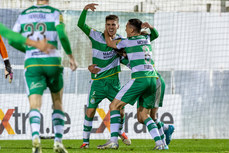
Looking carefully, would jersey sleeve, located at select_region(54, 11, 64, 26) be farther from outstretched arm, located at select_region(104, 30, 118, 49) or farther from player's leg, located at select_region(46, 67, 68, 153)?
outstretched arm, located at select_region(104, 30, 118, 49)

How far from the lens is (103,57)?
930cm

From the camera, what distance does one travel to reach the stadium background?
13.7 meters

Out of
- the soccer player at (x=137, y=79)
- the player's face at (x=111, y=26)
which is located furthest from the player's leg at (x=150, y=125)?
the player's face at (x=111, y=26)

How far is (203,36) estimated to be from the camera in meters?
17.2

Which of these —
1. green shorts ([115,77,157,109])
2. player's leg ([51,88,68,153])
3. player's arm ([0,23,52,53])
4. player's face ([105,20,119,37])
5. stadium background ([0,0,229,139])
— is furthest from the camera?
stadium background ([0,0,229,139])

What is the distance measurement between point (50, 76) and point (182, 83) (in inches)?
390

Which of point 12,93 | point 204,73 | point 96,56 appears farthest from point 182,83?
point 96,56

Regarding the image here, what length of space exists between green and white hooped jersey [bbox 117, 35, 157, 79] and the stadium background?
17.8ft

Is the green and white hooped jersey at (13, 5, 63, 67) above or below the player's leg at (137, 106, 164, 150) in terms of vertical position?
above

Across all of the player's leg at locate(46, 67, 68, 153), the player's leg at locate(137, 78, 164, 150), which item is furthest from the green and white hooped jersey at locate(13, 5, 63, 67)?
the player's leg at locate(137, 78, 164, 150)

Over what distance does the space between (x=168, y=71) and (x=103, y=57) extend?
731cm

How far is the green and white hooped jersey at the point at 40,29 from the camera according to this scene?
251 inches

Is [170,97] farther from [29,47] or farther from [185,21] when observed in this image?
[29,47]

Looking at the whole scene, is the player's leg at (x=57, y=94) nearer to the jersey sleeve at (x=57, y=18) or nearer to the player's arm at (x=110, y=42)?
the jersey sleeve at (x=57, y=18)
